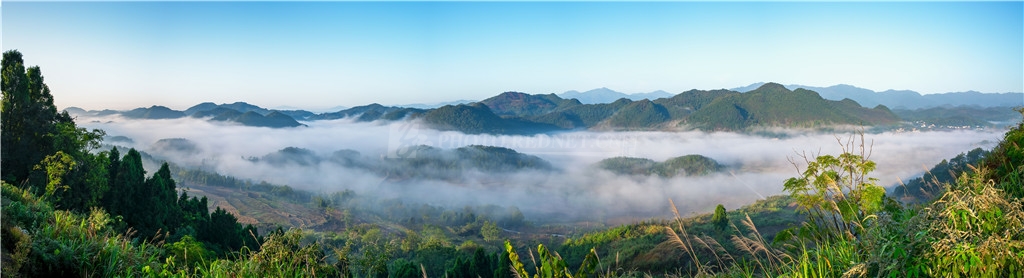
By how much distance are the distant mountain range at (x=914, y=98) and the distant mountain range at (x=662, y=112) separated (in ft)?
0.70

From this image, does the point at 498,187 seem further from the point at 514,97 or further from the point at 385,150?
the point at 514,97

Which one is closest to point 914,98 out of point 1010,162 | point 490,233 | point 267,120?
point 490,233

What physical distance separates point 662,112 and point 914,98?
5998 centimetres

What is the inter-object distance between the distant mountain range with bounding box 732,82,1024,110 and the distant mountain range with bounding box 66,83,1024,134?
0.70 feet

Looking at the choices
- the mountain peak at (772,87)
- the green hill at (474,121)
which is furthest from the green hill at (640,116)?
the mountain peak at (772,87)

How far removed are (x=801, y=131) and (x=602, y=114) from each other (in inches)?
2068

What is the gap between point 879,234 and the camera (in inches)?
140

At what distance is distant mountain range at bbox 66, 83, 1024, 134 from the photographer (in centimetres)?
11400

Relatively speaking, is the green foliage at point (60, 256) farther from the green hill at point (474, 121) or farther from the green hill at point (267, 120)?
the green hill at point (267, 120)

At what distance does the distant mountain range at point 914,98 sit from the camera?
335 feet

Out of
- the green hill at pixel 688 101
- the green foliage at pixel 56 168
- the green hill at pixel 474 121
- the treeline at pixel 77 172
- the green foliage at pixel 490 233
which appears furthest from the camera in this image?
the green hill at pixel 688 101

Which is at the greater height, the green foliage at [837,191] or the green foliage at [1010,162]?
the green foliage at [1010,162]

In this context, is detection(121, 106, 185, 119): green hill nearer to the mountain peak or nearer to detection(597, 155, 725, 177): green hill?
detection(597, 155, 725, 177): green hill

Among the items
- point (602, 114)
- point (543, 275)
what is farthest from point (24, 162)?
point (602, 114)
